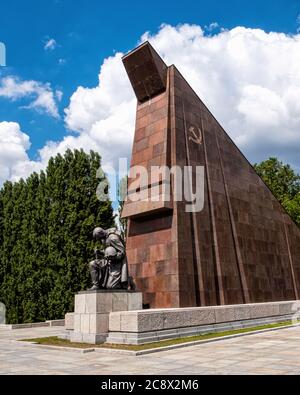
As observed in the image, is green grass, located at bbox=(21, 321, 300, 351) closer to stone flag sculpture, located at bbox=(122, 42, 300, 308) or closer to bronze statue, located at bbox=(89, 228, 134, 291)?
stone flag sculpture, located at bbox=(122, 42, 300, 308)

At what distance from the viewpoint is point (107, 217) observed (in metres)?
23.9

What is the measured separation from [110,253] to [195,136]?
5833mm

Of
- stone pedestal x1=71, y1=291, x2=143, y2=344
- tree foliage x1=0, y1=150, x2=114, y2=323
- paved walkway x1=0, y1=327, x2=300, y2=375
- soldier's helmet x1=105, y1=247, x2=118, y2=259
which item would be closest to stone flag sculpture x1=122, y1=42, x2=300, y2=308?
stone pedestal x1=71, y1=291, x2=143, y2=344

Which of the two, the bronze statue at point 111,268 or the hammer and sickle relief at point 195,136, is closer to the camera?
the bronze statue at point 111,268

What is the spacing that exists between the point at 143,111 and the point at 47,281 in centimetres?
1128

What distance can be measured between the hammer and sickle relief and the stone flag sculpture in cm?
3

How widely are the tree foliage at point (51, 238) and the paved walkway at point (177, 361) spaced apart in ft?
36.1

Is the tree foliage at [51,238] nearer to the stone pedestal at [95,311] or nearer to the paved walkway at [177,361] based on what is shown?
the stone pedestal at [95,311]

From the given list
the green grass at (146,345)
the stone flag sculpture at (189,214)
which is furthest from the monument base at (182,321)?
the stone flag sculpture at (189,214)

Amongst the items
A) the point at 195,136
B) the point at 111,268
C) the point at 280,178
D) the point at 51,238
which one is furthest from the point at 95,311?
the point at 280,178

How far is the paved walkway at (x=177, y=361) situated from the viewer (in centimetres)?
741

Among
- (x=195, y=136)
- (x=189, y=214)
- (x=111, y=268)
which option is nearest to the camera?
(x=111, y=268)

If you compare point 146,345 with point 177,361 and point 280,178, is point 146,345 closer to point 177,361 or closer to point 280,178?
point 177,361

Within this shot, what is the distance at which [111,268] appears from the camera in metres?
12.5
